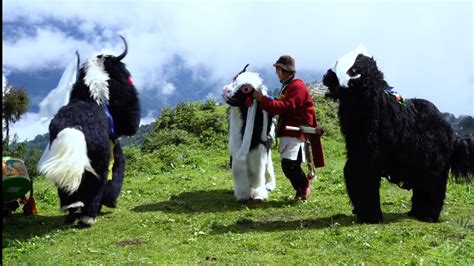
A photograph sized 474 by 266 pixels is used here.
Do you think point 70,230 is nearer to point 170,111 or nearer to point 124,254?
point 124,254

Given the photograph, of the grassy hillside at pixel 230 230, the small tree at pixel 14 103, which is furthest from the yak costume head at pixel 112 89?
the small tree at pixel 14 103

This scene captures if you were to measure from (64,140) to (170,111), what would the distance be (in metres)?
9.15

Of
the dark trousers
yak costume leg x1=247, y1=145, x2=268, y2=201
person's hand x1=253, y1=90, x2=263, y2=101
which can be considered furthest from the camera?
yak costume leg x1=247, y1=145, x2=268, y2=201

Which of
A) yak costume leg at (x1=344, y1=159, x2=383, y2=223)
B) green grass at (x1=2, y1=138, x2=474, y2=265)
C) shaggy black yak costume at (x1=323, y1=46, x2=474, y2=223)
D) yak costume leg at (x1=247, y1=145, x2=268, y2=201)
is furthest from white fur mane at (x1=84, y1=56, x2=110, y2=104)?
yak costume leg at (x1=344, y1=159, x2=383, y2=223)

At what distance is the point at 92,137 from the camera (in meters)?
6.09

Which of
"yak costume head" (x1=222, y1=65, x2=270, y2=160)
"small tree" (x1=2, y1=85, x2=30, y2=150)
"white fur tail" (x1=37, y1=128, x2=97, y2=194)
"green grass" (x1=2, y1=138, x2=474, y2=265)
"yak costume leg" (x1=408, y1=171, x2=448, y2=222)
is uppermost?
"small tree" (x1=2, y1=85, x2=30, y2=150)

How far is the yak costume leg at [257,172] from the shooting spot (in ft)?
24.8

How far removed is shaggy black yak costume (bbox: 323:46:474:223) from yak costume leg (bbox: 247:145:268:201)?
65.6 inches

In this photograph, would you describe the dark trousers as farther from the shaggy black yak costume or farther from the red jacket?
the shaggy black yak costume

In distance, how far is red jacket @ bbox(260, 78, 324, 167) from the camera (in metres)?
7.18

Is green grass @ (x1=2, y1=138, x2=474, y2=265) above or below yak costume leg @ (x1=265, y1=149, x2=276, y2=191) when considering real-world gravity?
below

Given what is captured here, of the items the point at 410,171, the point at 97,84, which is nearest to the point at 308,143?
the point at 410,171

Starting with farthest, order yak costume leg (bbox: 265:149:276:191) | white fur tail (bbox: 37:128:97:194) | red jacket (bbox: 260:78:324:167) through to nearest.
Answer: yak costume leg (bbox: 265:149:276:191) < red jacket (bbox: 260:78:324:167) < white fur tail (bbox: 37:128:97:194)

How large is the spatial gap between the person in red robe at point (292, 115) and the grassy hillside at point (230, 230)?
530mm
